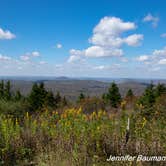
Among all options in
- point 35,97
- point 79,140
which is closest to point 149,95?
point 35,97

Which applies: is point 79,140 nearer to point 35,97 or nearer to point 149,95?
point 149,95

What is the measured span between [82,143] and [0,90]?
32.4 meters

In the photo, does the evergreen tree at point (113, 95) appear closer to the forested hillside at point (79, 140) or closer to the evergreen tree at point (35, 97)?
the evergreen tree at point (35, 97)

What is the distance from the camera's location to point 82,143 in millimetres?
3990

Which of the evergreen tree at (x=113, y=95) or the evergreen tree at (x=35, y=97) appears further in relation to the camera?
the evergreen tree at (x=113, y=95)

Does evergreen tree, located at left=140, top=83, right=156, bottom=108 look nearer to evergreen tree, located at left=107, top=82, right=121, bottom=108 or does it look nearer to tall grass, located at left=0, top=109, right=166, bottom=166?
evergreen tree, located at left=107, top=82, right=121, bottom=108

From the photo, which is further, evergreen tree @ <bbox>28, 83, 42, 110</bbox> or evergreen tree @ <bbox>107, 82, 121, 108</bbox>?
evergreen tree @ <bbox>107, 82, 121, 108</bbox>

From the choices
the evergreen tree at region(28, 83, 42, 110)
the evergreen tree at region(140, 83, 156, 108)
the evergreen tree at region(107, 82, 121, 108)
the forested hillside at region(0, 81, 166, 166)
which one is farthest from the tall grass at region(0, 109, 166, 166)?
the evergreen tree at region(107, 82, 121, 108)

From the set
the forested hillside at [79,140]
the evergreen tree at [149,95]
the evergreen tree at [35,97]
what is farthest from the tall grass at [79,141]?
the evergreen tree at [35,97]

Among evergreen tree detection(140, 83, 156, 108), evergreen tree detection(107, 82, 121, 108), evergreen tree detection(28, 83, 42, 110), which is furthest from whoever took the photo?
evergreen tree detection(107, 82, 121, 108)

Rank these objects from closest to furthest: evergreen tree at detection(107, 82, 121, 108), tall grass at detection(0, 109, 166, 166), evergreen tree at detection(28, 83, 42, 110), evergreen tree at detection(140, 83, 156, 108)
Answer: tall grass at detection(0, 109, 166, 166)
evergreen tree at detection(140, 83, 156, 108)
evergreen tree at detection(28, 83, 42, 110)
evergreen tree at detection(107, 82, 121, 108)

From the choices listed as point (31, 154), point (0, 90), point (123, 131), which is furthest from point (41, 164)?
point (0, 90)

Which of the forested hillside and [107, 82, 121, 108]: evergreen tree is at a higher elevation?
the forested hillside

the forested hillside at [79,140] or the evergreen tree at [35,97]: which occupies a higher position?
A: the forested hillside at [79,140]
